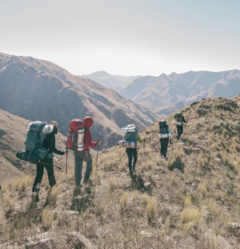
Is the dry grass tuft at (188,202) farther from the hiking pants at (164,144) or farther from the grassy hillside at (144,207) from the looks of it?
the hiking pants at (164,144)

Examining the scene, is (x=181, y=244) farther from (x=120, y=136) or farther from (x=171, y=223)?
(x=120, y=136)

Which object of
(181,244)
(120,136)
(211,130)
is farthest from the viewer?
(120,136)

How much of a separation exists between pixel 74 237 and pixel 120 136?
15714cm

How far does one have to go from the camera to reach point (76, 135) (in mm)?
5758

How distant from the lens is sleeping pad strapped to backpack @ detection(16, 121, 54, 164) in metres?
5.02

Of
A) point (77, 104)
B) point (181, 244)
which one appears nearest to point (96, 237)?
point (181, 244)

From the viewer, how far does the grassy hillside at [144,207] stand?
11.9ft

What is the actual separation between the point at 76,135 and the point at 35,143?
1.28 m

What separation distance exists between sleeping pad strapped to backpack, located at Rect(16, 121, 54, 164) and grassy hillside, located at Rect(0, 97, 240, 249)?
1293mm

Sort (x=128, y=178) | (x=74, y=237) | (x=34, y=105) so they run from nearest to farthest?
(x=74, y=237), (x=128, y=178), (x=34, y=105)

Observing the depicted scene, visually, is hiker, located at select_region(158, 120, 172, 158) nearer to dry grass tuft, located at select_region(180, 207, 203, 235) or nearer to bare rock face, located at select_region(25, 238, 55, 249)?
dry grass tuft, located at select_region(180, 207, 203, 235)

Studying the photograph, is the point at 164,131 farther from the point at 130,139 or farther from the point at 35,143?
the point at 35,143

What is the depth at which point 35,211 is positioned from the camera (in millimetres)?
4445

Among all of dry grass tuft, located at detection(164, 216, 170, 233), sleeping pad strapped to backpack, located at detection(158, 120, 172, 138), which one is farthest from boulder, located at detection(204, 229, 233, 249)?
sleeping pad strapped to backpack, located at detection(158, 120, 172, 138)
